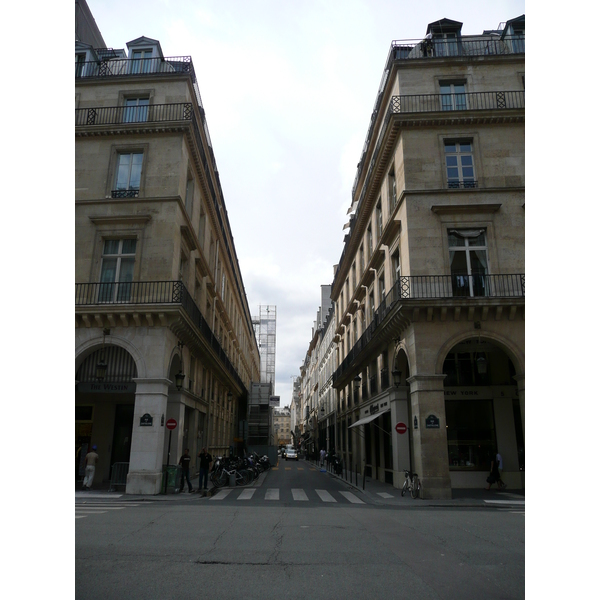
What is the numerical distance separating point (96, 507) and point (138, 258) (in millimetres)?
9635

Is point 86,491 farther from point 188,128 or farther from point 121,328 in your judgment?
point 188,128

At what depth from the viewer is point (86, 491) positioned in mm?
17156

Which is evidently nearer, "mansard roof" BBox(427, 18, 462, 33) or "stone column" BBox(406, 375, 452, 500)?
"stone column" BBox(406, 375, 452, 500)

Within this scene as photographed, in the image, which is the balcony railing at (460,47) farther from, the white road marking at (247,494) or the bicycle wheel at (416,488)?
the white road marking at (247,494)

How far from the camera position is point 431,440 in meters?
Answer: 17.2

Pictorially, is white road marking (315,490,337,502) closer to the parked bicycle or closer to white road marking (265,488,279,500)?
white road marking (265,488,279,500)

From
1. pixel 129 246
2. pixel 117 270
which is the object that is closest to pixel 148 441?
pixel 117 270

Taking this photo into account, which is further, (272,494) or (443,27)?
(443,27)

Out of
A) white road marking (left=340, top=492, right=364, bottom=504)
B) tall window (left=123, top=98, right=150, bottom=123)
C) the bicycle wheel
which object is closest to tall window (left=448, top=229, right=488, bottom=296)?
the bicycle wheel

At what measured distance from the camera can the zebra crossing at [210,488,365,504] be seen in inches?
642

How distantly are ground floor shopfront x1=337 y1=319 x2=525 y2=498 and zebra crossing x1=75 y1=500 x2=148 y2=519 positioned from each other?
985cm

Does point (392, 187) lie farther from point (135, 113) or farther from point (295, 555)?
point (295, 555)

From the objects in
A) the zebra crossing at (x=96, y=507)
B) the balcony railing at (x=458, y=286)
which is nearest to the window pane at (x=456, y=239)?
the balcony railing at (x=458, y=286)

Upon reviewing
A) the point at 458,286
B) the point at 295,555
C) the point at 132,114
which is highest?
the point at 132,114
